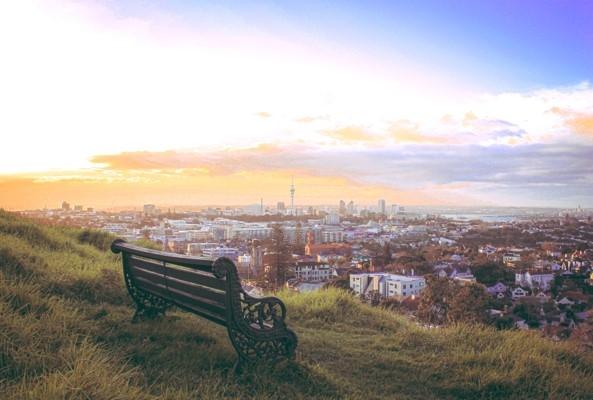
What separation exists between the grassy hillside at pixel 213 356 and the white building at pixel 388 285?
281 cm

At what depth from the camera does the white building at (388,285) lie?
9836 mm

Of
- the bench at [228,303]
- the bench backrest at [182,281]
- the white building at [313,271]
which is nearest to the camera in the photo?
the bench at [228,303]

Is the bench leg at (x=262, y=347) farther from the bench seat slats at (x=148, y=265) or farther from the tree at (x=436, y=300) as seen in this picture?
the tree at (x=436, y=300)

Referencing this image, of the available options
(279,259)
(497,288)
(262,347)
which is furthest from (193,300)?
(497,288)

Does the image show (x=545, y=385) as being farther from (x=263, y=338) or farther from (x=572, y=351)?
(x=263, y=338)

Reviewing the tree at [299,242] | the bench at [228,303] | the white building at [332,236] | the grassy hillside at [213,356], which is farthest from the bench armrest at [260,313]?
the white building at [332,236]


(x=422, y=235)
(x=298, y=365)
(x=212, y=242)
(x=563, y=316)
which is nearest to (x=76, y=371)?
(x=298, y=365)

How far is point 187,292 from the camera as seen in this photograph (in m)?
4.52

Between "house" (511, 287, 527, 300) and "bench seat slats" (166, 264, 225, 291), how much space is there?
7493mm

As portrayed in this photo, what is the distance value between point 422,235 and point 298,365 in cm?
1475

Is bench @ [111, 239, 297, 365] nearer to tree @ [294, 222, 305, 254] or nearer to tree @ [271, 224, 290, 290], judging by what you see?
tree @ [271, 224, 290, 290]

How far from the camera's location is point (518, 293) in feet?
31.9

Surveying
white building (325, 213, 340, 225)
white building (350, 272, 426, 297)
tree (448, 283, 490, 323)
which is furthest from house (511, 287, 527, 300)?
white building (325, 213, 340, 225)

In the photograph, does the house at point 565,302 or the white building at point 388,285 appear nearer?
the house at point 565,302
